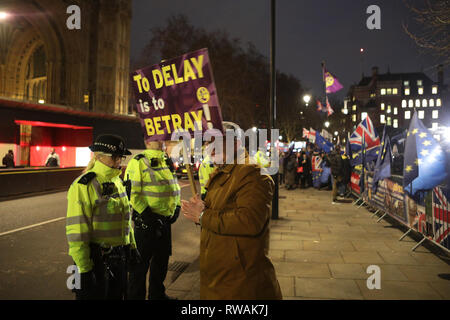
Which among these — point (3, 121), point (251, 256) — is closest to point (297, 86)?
point (3, 121)

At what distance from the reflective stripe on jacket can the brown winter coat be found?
5.24 ft

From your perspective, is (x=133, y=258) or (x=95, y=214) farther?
(x=133, y=258)

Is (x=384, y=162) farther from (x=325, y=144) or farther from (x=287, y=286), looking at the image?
(x=325, y=144)

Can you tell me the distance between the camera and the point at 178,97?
3281 millimetres

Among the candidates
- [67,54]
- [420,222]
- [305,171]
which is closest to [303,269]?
[420,222]

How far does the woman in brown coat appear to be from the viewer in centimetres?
219

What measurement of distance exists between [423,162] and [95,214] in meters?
5.86

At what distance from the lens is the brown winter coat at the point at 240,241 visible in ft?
7.19

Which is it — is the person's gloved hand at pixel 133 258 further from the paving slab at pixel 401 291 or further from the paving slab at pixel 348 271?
the paving slab at pixel 348 271

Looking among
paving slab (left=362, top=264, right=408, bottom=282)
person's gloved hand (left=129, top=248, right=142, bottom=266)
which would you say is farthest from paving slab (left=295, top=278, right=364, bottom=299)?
person's gloved hand (left=129, top=248, right=142, bottom=266)

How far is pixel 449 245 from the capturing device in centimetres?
535

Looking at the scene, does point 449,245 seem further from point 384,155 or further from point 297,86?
point 297,86

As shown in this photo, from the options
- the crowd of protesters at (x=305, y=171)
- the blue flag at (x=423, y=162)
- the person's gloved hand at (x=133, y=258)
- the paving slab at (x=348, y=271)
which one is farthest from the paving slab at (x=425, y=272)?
the crowd of protesters at (x=305, y=171)

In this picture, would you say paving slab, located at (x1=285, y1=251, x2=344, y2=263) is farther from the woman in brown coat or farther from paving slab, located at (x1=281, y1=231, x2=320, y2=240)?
the woman in brown coat
